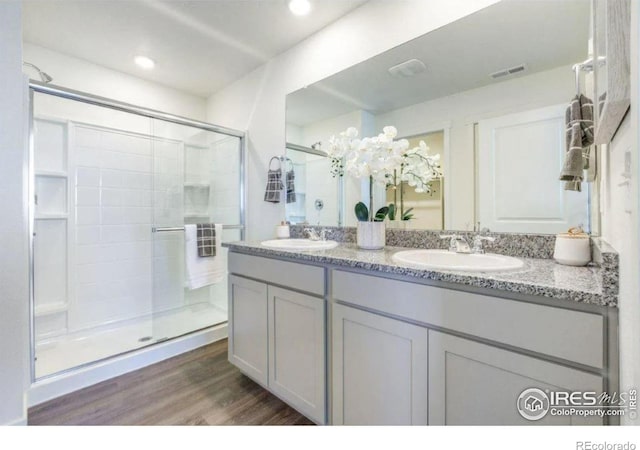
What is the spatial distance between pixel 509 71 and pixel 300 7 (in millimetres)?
1292

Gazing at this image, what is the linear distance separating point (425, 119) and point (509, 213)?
65 centimetres

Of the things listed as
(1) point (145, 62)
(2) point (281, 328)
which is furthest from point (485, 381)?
(1) point (145, 62)

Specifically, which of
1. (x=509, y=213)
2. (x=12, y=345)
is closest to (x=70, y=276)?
(x=12, y=345)

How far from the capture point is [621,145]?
721 millimetres

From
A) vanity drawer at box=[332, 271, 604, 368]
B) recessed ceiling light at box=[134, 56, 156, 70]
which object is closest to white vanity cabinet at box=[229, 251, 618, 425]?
vanity drawer at box=[332, 271, 604, 368]

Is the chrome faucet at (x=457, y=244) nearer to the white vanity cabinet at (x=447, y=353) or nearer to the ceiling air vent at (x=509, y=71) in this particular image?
the white vanity cabinet at (x=447, y=353)

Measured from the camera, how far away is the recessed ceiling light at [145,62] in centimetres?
230

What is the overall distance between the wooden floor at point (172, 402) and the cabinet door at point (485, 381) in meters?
0.80

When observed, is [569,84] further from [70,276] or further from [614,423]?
[70,276]

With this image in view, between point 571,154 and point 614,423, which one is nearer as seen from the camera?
point 614,423

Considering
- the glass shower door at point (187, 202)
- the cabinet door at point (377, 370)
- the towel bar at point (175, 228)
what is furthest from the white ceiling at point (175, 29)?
the cabinet door at point (377, 370)

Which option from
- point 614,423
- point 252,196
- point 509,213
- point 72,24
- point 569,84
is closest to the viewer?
point 614,423

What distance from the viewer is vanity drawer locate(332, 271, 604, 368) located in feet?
2.23

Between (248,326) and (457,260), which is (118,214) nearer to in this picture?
(248,326)
